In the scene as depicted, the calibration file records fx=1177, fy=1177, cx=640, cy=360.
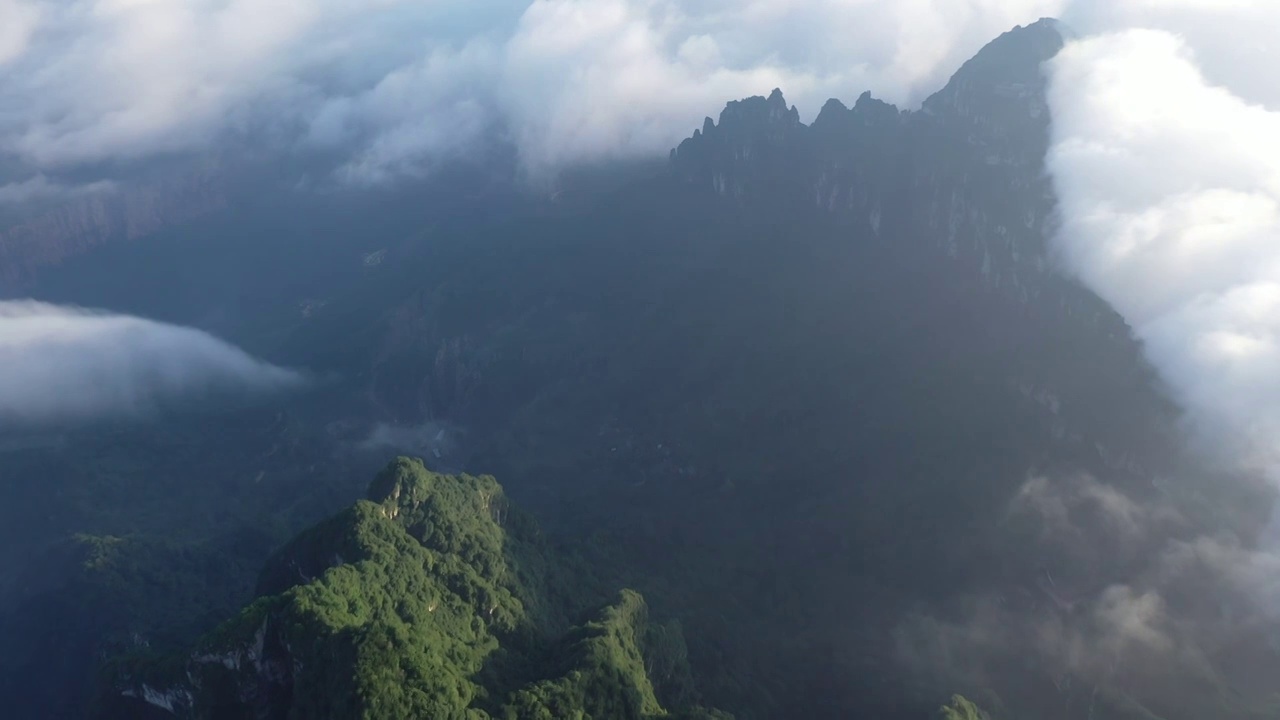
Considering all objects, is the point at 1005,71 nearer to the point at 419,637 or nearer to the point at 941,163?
the point at 941,163

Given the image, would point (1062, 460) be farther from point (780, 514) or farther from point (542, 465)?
point (542, 465)

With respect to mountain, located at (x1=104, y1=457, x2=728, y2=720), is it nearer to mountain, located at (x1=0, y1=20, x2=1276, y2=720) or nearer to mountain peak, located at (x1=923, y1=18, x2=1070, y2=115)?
mountain, located at (x1=0, y1=20, x2=1276, y2=720)

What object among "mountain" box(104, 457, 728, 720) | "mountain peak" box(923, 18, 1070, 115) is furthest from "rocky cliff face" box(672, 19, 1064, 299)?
"mountain" box(104, 457, 728, 720)

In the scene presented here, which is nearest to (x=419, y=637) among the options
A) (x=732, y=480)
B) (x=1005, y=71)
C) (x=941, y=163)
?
(x=732, y=480)

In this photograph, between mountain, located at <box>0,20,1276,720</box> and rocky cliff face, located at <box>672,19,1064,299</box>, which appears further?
rocky cliff face, located at <box>672,19,1064,299</box>

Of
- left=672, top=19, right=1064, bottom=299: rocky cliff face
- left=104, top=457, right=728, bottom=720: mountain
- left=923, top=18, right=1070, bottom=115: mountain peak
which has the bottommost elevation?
left=104, top=457, right=728, bottom=720: mountain

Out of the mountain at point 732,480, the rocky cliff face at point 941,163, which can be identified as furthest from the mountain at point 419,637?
the rocky cliff face at point 941,163

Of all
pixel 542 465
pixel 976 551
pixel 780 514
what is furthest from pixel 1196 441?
pixel 542 465

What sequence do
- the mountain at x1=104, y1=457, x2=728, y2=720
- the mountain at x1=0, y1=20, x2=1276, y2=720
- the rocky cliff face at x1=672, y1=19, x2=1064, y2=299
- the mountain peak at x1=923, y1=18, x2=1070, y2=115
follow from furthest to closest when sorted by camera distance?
the mountain peak at x1=923, y1=18, x2=1070, y2=115, the rocky cliff face at x1=672, y1=19, x2=1064, y2=299, the mountain at x1=0, y1=20, x2=1276, y2=720, the mountain at x1=104, y1=457, x2=728, y2=720
